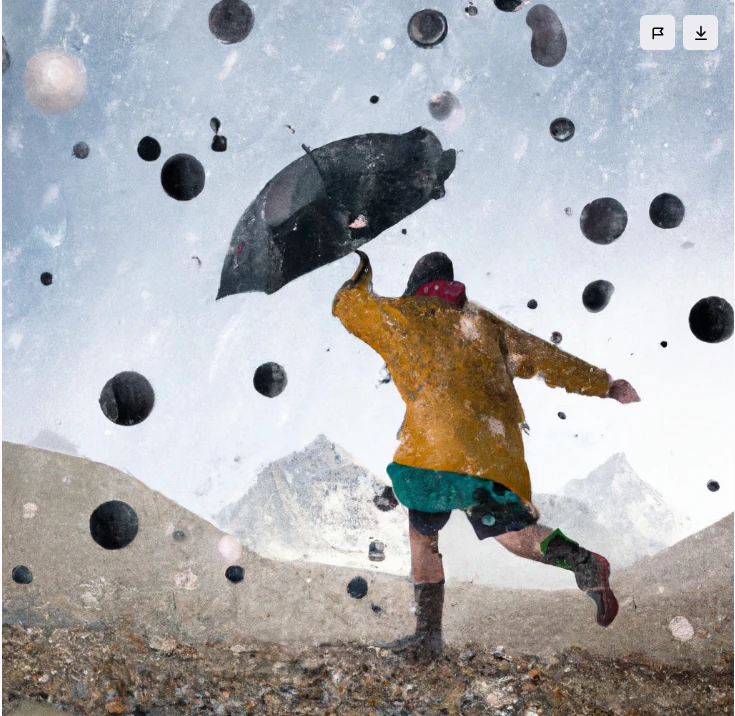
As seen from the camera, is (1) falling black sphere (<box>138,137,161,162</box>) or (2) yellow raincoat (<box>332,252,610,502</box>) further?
(1) falling black sphere (<box>138,137,161,162</box>)

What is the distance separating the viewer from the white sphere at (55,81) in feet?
8.39

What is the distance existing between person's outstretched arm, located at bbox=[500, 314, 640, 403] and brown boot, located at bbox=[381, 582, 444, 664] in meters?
0.72

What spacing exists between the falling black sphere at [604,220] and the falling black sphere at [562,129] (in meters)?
0.22

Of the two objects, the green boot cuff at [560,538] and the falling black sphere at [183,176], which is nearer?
the green boot cuff at [560,538]

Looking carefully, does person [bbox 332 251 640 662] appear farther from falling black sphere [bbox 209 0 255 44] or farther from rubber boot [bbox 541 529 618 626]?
falling black sphere [bbox 209 0 255 44]

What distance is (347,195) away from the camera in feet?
8.28

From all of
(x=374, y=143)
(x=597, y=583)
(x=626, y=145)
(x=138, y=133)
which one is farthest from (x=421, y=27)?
(x=597, y=583)

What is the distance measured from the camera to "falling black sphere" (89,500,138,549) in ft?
8.35

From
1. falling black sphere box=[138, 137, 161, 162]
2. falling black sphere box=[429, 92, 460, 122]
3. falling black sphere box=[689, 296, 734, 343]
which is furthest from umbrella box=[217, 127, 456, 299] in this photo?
falling black sphere box=[689, 296, 734, 343]

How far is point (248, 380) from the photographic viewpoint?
8.33 ft

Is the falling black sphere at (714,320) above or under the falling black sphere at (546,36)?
under

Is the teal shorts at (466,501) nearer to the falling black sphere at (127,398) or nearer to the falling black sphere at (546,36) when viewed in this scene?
the falling black sphere at (127,398)

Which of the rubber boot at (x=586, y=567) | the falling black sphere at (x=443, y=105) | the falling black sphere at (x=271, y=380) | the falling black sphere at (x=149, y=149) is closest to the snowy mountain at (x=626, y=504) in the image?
the rubber boot at (x=586, y=567)

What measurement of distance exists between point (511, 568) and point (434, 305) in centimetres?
85
